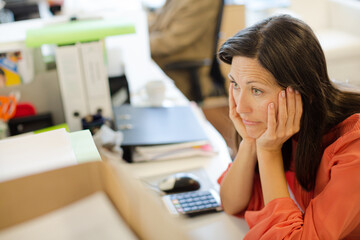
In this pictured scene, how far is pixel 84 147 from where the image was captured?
2.59ft

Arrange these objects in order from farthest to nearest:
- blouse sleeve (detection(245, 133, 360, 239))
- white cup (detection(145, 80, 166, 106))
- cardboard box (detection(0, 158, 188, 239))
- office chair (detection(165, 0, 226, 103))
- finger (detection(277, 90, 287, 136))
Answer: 1. office chair (detection(165, 0, 226, 103))
2. white cup (detection(145, 80, 166, 106))
3. finger (detection(277, 90, 287, 136))
4. blouse sleeve (detection(245, 133, 360, 239))
5. cardboard box (detection(0, 158, 188, 239))

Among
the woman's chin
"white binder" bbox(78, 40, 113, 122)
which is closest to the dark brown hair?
the woman's chin

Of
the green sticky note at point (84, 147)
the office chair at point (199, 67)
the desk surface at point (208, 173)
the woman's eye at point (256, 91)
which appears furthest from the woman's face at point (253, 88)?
the office chair at point (199, 67)

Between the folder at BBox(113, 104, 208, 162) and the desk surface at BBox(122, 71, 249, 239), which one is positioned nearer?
the desk surface at BBox(122, 71, 249, 239)

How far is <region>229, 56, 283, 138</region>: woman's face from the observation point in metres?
1.01

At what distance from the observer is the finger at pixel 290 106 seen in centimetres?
102

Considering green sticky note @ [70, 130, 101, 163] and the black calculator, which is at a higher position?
green sticky note @ [70, 130, 101, 163]

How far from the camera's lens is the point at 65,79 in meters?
1.51

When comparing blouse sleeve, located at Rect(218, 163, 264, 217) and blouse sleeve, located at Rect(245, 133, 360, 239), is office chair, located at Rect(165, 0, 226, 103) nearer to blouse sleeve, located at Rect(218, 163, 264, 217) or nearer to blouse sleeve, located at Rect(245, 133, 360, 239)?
blouse sleeve, located at Rect(218, 163, 264, 217)

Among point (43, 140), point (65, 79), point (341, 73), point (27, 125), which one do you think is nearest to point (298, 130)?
point (43, 140)

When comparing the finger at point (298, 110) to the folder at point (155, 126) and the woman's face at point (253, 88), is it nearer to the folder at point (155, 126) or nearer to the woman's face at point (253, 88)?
the woman's face at point (253, 88)

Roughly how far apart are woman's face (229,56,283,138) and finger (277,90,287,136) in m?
0.01

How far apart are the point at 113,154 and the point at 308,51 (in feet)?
2.46

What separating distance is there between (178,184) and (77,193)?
708mm
